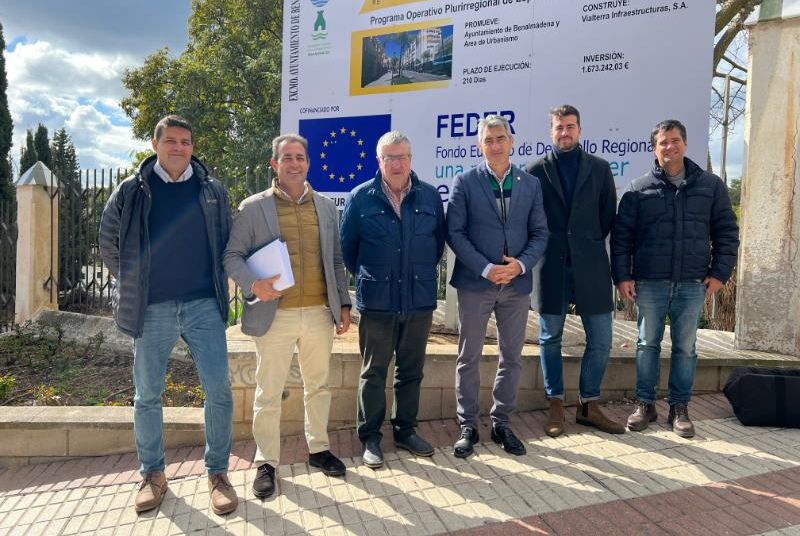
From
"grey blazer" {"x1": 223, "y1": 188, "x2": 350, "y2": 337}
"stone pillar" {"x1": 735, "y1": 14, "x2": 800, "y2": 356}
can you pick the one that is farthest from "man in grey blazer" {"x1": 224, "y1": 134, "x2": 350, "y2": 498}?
"stone pillar" {"x1": 735, "y1": 14, "x2": 800, "y2": 356}

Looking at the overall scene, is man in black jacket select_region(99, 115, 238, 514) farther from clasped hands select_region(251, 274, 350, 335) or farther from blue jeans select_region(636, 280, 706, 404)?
blue jeans select_region(636, 280, 706, 404)

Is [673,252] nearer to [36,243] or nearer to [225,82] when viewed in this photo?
[36,243]

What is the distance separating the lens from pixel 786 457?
10.7ft

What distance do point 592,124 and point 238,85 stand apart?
13086 mm

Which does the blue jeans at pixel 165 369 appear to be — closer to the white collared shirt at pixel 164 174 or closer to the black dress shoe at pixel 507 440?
the white collared shirt at pixel 164 174

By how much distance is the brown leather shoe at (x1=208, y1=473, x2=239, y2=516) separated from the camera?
108 inches

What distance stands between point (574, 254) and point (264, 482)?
229cm

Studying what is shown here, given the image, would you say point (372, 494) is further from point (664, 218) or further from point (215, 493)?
point (664, 218)

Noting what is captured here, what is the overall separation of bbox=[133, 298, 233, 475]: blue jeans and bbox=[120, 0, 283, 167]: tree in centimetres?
1212

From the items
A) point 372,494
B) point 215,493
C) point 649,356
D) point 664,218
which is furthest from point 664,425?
point 215,493

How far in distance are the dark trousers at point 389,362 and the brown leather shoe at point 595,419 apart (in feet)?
3.94

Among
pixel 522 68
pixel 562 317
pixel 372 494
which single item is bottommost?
pixel 372 494

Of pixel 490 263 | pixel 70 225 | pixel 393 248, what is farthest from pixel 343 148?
pixel 70 225

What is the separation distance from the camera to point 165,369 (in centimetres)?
283
